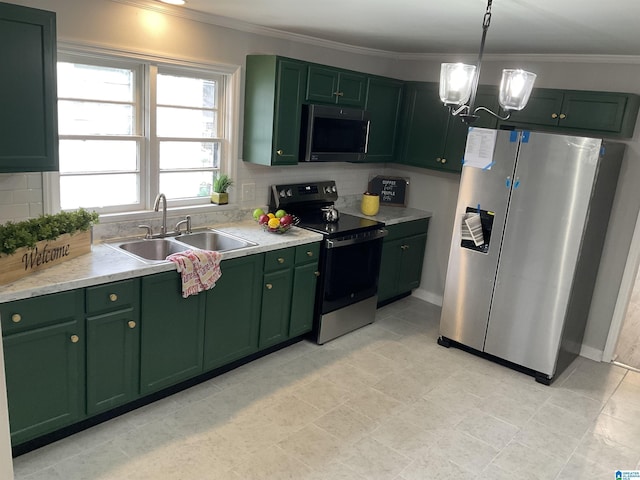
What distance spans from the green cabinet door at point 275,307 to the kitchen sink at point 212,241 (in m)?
0.30

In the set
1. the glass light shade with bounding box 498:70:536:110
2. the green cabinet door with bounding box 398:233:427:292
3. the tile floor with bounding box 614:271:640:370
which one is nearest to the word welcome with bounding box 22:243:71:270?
the glass light shade with bounding box 498:70:536:110

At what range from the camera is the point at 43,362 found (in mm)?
2498

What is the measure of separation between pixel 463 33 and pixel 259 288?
218cm

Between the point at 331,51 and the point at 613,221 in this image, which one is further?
the point at 331,51

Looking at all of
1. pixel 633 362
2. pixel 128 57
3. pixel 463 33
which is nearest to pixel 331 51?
pixel 463 33

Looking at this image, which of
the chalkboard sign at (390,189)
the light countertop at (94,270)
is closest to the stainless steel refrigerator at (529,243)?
the chalkboard sign at (390,189)

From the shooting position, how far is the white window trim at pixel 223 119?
9.59 feet

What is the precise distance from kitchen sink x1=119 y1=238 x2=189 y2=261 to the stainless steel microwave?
121 cm

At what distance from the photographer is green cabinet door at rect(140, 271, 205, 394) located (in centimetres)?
288

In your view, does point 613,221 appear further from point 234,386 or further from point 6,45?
point 6,45

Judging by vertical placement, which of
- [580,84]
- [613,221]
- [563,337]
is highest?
[580,84]

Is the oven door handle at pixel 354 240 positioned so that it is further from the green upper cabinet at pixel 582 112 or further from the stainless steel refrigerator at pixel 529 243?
the green upper cabinet at pixel 582 112

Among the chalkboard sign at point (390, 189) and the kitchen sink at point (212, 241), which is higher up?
the chalkboard sign at point (390, 189)

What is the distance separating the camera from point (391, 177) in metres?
5.16
